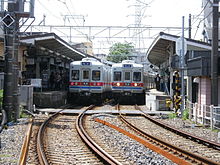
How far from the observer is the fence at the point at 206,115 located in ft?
34.5

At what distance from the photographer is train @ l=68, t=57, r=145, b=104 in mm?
19516

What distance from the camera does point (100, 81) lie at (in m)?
19.6

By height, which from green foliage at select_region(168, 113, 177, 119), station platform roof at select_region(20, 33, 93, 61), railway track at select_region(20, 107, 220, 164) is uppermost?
station platform roof at select_region(20, 33, 93, 61)

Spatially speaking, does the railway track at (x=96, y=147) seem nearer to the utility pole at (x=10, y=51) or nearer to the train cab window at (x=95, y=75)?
the utility pole at (x=10, y=51)

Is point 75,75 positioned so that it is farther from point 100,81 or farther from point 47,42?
point 47,42

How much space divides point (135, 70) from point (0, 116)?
10.8 m

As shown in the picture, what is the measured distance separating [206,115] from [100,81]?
344 inches

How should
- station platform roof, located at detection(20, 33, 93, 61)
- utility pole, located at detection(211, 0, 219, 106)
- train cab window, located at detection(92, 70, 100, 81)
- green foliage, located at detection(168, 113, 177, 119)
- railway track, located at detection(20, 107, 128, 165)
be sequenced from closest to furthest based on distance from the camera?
railway track, located at detection(20, 107, 128, 165)
utility pole, located at detection(211, 0, 219, 106)
green foliage, located at detection(168, 113, 177, 119)
station platform roof, located at detection(20, 33, 93, 61)
train cab window, located at detection(92, 70, 100, 81)

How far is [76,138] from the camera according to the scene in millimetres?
8570

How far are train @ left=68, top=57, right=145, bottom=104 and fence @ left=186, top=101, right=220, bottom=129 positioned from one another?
23.2 ft

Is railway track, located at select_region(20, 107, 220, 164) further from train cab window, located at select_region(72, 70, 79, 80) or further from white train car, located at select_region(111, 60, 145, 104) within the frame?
white train car, located at select_region(111, 60, 145, 104)

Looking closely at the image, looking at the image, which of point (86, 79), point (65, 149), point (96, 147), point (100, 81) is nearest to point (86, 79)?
point (86, 79)

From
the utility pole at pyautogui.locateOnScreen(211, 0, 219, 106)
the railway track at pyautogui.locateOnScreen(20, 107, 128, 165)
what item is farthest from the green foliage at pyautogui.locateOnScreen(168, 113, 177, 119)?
the railway track at pyautogui.locateOnScreen(20, 107, 128, 165)

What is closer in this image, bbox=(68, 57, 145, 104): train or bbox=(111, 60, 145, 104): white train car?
bbox=(68, 57, 145, 104): train
